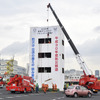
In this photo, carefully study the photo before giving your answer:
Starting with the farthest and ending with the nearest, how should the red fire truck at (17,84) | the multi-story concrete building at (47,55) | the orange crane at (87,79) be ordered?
the multi-story concrete building at (47,55) < the orange crane at (87,79) < the red fire truck at (17,84)

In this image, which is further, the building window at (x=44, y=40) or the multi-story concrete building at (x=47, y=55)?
the building window at (x=44, y=40)

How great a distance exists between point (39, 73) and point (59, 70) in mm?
4497

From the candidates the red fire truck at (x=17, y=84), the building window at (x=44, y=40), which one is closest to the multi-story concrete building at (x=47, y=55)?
the building window at (x=44, y=40)

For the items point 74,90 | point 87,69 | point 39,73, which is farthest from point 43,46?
point 74,90

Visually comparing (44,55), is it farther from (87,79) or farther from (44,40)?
(87,79)

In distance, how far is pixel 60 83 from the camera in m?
49.7

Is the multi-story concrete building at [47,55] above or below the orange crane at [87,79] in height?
above

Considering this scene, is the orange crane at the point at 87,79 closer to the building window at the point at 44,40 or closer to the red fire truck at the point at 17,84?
the red fire truck at the point at 17,84

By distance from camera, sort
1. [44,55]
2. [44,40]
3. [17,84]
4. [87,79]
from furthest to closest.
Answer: [44,40] → [44,55] → [87,79] → [17,84]

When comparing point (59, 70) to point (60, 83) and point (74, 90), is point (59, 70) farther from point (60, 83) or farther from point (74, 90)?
point (74, 90)

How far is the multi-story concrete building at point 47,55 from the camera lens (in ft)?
162

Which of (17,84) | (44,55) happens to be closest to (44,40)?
(44,55)

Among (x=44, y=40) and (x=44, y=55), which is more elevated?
(x=44, y=40)

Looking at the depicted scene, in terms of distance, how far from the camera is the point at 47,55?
165ft
